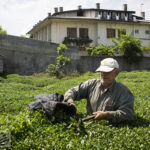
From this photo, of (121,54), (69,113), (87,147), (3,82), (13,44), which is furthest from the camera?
(121,54)

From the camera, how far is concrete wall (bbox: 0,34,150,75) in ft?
57.9

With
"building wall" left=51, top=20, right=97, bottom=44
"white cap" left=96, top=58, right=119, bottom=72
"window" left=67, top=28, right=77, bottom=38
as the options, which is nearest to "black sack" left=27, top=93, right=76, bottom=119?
"white cap" left=96, top=58, right=119, bottom=72

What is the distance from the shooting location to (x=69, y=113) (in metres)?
5.07

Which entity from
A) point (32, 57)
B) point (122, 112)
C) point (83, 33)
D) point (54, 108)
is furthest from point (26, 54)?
point (122, 112)

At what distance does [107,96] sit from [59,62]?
1381cm

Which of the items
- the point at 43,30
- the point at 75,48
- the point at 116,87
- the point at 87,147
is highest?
the point at 43,30

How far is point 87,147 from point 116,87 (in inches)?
65.4

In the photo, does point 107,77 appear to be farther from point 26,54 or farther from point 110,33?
point 110,33

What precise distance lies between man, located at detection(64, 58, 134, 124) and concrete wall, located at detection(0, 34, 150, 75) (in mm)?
12977

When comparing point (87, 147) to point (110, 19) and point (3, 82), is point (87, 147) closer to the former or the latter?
point (3, 82)

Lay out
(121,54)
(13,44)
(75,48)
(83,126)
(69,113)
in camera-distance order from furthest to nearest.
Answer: (121,54) < (75,48) < (13,44) < (69,113) < (83,126)

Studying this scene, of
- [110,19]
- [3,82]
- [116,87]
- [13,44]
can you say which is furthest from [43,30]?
[116,87]

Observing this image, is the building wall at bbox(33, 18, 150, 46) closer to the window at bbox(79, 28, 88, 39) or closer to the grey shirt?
the window at bbox(79, 28, 88, 39)

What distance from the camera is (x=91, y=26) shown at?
30266mm
